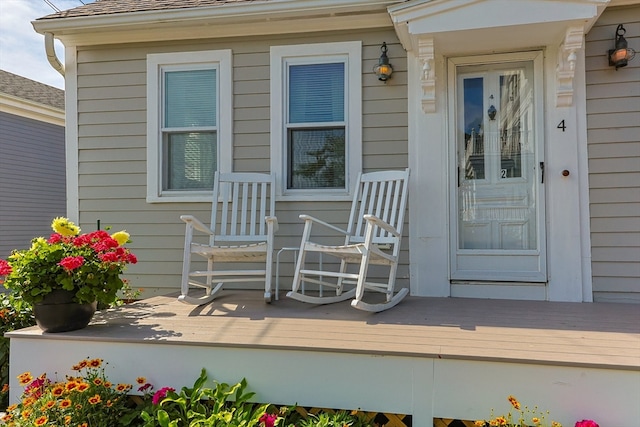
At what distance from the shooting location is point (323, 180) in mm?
3312

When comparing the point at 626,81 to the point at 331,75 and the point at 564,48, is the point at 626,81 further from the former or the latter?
the point at 331,75

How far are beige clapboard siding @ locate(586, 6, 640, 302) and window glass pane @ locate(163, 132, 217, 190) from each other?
286 cm

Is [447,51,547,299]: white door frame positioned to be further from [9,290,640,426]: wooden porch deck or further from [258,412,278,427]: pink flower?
[258,412,278,427]: pink flower

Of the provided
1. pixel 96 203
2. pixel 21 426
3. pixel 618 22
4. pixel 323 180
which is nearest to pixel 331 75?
pixel 323 180

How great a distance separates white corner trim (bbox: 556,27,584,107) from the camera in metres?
2.61

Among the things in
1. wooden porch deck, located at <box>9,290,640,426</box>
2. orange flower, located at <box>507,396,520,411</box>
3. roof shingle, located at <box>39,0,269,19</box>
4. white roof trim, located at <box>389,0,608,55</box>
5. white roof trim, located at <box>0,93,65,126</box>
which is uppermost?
Answer: white roof trim, located at <box>0,93,65,126</box>

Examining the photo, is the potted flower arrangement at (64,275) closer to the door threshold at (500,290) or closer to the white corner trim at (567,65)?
the door threshold at (500,290)

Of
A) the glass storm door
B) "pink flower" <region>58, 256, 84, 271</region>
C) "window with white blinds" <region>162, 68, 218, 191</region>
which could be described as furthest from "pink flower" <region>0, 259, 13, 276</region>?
the glass storm door

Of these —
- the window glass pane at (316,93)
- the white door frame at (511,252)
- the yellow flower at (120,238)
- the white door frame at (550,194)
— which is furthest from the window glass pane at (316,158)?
the yellow flower at (120,238)

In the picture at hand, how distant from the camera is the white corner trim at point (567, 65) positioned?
103 inches

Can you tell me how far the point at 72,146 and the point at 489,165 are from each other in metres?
3.45

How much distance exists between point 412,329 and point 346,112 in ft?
5.94

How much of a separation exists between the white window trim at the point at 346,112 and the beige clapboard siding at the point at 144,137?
53 millimetres

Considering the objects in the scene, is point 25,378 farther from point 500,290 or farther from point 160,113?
point 500,290
